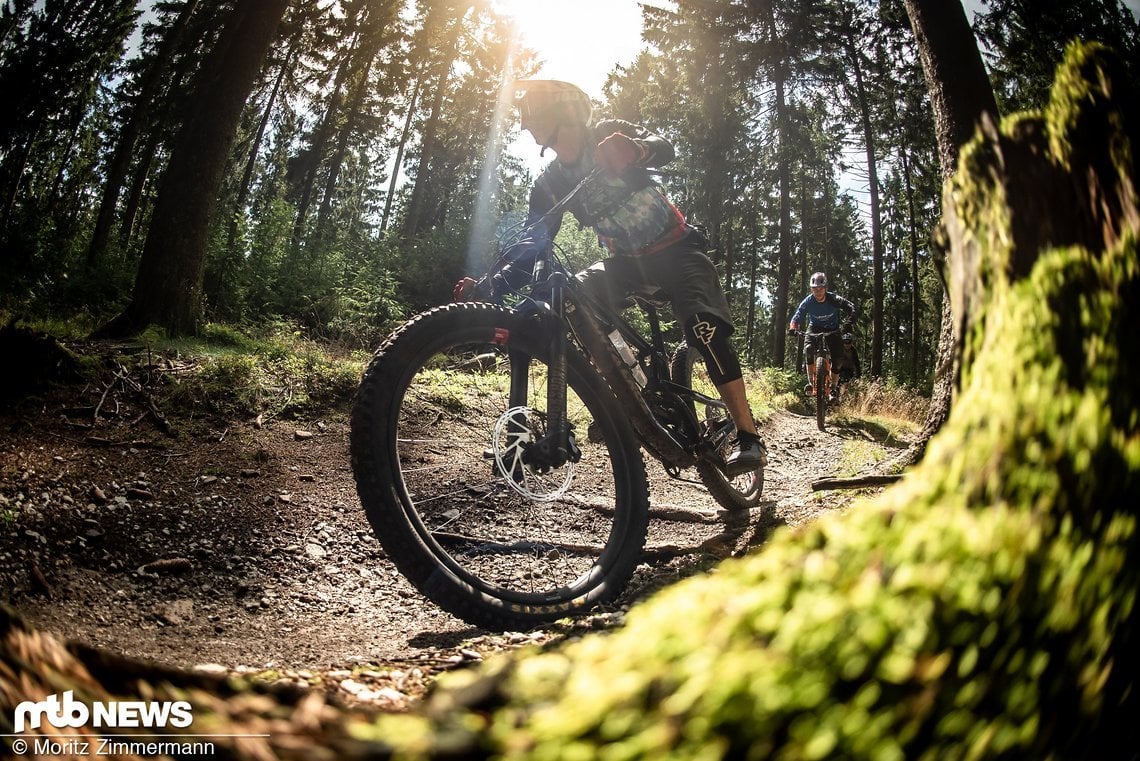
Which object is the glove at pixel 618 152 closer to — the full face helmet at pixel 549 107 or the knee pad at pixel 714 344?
the full face helmet at pixel 549 107

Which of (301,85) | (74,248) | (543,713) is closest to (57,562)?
(543,713)

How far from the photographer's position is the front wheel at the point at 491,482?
2.00m

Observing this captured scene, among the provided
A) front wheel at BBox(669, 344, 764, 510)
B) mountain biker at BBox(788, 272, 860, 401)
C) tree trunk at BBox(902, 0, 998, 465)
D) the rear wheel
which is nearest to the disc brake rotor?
front wheel at BBox(669, 344, 764, 510)

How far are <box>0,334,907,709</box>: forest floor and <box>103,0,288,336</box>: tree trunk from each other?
8.77ft

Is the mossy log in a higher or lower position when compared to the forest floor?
higher

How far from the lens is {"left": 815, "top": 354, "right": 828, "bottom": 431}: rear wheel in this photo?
10019 millimetres

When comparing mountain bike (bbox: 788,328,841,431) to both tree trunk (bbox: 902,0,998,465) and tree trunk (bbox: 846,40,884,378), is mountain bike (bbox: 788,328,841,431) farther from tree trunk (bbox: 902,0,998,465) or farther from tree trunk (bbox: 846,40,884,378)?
tree trunk (bbox: 846,40,884,378)

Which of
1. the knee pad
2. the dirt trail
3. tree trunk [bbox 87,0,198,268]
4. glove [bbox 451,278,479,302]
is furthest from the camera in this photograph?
tree trunk [bbox 87,0,198,268]

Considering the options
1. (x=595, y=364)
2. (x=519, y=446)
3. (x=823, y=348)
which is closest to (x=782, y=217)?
(x=823, y=348)

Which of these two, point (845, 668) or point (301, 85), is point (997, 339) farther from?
point (301, 85)

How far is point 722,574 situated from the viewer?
692 mm

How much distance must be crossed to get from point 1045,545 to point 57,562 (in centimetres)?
344

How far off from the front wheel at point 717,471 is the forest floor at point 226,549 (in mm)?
146

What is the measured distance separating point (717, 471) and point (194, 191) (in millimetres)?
6616
